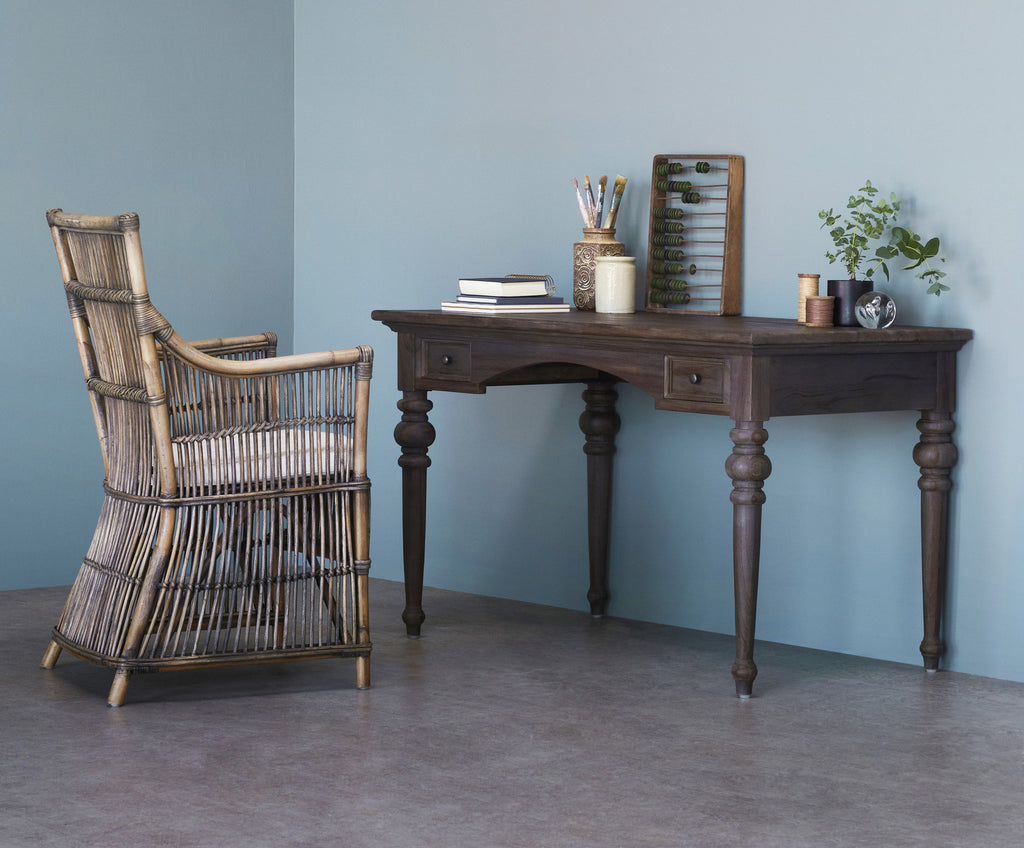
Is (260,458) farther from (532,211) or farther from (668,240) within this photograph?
(532,211)

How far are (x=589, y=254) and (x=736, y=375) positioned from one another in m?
0.86

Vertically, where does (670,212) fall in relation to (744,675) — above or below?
above

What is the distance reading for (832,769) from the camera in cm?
257

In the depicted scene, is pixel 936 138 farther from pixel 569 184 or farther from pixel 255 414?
pixel 255 414

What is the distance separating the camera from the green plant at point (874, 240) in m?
3.15

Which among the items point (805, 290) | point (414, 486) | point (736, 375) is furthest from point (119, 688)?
point (805, 290)

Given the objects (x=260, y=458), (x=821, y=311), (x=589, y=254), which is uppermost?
(x=589, y=254)

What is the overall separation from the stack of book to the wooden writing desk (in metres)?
0.11

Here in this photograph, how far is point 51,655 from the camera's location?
10.5ft

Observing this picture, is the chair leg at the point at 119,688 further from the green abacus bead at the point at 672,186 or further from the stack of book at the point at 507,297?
the green abacus bead at the point at 672,186

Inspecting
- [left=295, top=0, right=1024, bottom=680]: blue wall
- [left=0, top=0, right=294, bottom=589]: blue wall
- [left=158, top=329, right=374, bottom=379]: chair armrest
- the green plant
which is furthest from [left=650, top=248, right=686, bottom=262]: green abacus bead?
[left=0, top=0, right=294, bottom=589]: blue wall

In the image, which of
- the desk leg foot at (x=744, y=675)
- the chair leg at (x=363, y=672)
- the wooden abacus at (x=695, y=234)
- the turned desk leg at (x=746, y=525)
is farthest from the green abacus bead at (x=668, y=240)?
the chair leg at (x=363, y=672)

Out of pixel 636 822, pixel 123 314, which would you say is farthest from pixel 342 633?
pixel 636 822

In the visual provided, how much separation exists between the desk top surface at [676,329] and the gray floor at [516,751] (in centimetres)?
73
